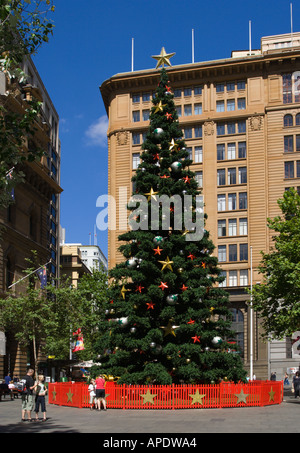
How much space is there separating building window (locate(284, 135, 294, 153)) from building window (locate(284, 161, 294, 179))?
59.2 inches

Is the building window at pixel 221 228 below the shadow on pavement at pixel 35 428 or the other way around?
the other way around

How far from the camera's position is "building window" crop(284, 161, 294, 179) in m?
71.1

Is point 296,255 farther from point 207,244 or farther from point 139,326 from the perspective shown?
point 139,326

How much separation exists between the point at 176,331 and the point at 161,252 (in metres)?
3.67

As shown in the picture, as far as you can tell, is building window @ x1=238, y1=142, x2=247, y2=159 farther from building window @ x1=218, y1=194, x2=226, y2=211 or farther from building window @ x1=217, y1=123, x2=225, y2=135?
building window @ x1=218, y1=194, x2=226, y2=211

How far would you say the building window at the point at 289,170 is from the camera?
233 ft

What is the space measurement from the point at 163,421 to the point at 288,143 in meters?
55.4

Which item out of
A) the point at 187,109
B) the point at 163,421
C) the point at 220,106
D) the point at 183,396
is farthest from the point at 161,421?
the point at 187,109

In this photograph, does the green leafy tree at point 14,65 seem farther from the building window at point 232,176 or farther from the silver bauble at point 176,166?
the building window at point 232,176

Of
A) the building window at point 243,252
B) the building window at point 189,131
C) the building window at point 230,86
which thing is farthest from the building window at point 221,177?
the building window at point 230,86

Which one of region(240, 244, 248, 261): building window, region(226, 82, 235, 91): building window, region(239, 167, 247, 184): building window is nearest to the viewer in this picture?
region(240, 244, 248, 261): building window

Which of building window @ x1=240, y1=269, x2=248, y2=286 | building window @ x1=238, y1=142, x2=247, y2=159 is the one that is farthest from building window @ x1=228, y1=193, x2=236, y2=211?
building window @ x1=240, y1=269, x2=248, y2=286

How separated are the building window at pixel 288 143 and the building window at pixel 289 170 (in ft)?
4.93

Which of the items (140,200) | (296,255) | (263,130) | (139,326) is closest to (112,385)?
(139,326)
